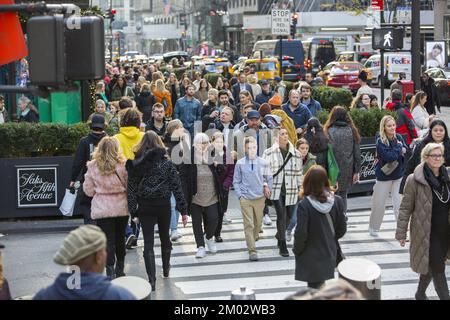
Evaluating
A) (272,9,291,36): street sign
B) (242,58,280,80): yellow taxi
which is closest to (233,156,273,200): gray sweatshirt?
(272,9,291,36): street sign

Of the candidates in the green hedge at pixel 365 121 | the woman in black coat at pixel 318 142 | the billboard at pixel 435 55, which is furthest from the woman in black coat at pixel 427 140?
the billboard at pixel 435 55

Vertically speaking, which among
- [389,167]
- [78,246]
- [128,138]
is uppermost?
[78,246]

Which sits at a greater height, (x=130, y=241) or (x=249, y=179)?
(x=249, y=179)

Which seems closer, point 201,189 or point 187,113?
point 201,189

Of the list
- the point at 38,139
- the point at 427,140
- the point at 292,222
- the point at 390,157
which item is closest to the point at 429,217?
the point at 427,140

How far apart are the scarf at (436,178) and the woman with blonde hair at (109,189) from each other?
10.6 feet

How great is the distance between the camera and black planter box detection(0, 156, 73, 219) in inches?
631

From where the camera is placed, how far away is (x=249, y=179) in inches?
529

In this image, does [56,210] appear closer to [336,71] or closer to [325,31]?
[336,71]

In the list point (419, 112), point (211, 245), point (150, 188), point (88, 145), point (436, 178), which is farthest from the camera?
point (419, 112)

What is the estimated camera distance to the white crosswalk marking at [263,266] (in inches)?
460

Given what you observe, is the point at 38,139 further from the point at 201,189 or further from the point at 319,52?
the point at 319,52

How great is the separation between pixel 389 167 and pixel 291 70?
41.7m
